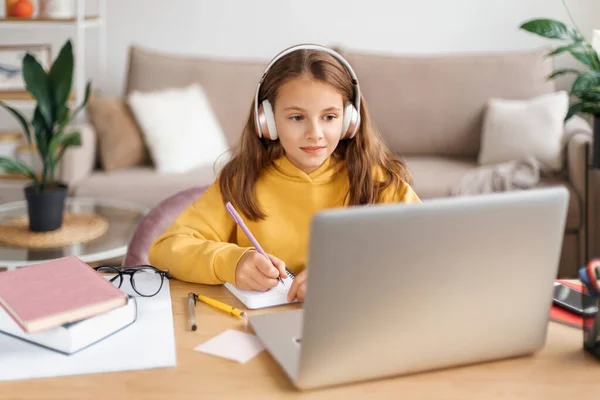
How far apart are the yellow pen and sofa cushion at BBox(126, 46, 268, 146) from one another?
7.63 feet

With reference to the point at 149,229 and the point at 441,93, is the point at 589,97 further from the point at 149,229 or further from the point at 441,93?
the point at 441,93

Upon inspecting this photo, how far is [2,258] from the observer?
2.02 metres

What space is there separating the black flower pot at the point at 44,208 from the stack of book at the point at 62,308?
1206 millimetres

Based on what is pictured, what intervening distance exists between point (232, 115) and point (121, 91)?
31.8 inches

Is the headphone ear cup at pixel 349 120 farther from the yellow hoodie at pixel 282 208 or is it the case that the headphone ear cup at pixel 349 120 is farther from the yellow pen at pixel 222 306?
the yellow pen at pixel 222 306

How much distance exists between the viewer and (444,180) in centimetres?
304

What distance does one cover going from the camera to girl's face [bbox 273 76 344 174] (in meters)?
1.31

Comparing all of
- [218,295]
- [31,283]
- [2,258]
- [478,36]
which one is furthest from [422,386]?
[478,36]

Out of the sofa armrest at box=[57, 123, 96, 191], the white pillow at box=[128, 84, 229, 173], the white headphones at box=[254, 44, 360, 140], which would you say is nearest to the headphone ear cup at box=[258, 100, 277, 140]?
the white headphones at box=[254, 44, 360, 140]

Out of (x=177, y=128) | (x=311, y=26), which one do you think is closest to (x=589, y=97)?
(x=177, y=128)

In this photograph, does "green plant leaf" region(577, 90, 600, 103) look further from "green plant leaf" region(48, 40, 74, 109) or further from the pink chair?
"green plant leaf" region(48, 40, 74, 109)

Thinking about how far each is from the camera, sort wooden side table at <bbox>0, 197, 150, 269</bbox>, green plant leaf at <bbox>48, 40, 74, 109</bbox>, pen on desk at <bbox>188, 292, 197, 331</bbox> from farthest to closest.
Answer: green plant leaf at <bbox>48, 40, 74, 109</bbox>, wooden side table at <bbox>0, 197, 150, 269</bbox>, pen on desk at <bbox>188, 292, 197, 331</bbox>

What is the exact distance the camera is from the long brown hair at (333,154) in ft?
4.40

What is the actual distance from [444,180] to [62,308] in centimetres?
229
